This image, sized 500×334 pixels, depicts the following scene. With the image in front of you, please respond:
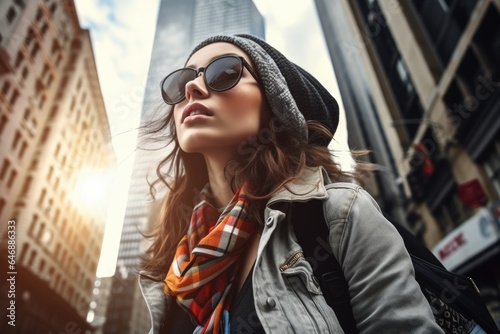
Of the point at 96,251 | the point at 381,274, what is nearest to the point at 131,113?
the point at 96,251

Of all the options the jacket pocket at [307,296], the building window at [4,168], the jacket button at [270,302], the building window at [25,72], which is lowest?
the building window at [4,168]

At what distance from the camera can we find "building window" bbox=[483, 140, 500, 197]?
921 centimetres

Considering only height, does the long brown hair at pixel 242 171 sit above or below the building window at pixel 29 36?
below

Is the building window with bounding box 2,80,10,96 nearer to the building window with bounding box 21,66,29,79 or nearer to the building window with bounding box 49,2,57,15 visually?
the building window with bounding box 21,66,29,79

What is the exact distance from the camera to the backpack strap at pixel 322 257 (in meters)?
1.06

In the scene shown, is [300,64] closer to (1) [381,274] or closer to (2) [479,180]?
(1) [381,274]

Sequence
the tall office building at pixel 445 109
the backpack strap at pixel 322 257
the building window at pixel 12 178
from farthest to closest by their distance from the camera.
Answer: the tall office building at pixel 445 109 < the building window at pixel 12 178 < the backpack strap at pixel 322 257

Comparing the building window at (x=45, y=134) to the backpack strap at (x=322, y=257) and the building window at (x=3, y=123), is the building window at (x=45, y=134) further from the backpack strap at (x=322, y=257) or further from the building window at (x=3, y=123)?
the backpack strap at (x=322, y=257)

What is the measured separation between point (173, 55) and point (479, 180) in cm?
1100

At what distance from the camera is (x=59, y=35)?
1.99 metres

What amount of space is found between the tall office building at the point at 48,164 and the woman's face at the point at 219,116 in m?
0.55

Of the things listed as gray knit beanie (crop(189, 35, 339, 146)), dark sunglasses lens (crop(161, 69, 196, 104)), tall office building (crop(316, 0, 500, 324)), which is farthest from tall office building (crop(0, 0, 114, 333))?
tall office building (crop(316, 0, 500, 324))

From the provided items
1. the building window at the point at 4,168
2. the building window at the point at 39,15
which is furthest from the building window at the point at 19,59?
the building window at the point at 4,168

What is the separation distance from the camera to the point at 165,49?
230 centimetres
